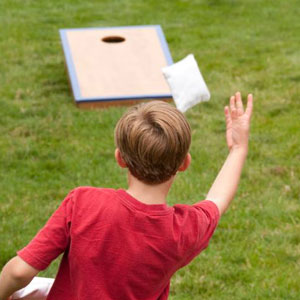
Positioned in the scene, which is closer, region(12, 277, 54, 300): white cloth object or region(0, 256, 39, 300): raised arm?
region(0, 256, 39, 300): raised arm

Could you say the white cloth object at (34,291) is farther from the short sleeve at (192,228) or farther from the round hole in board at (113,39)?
the round hole in board at (113,39)

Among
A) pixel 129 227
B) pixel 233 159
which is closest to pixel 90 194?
pixel 129 227

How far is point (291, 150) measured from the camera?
19.3 feet

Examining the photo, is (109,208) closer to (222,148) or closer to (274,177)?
(274,177)

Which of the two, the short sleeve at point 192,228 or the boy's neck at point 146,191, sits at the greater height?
the boy's neck at point 146,191

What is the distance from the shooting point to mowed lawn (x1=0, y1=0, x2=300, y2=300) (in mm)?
4465

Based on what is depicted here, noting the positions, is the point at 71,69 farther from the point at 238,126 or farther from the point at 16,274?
the point at 16,274

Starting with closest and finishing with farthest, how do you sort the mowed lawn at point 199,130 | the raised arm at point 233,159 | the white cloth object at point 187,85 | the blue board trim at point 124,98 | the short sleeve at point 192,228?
the short sleeve at point 192,228 → the raised arm at point 233,159 → the white cloth object at point 187,85 → the mowed lawn at point 199,130 → the blue board trim at point 124,98

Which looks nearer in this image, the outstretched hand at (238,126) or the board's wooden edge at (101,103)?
the outstretched hand at (238,126)

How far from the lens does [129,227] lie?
84.9 inches

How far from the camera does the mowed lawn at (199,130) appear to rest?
176 inches

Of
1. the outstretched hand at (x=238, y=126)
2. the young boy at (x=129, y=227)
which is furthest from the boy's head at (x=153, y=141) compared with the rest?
the outstretched hand at (x=238, y=126)

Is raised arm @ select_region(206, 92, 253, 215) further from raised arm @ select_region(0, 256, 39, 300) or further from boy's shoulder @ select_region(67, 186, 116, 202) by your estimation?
raised arm @ select_region(0, 256, 39, 300)

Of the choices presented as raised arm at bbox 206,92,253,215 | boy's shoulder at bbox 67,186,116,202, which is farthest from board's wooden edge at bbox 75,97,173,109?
boy's shoulder at bbox 67,186,116,202
